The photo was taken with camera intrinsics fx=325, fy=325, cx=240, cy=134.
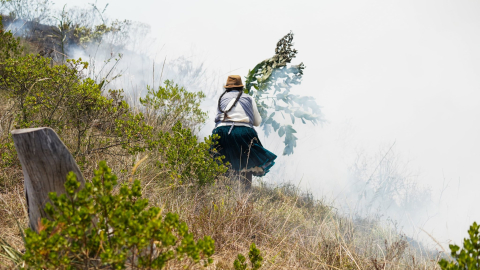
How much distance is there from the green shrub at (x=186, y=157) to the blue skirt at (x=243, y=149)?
0.96 meters

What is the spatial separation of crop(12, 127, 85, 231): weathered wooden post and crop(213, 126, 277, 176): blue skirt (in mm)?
2700

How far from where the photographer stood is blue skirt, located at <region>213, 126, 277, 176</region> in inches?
169

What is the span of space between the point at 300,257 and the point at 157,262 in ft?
5.65

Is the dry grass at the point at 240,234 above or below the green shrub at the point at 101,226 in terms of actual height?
below

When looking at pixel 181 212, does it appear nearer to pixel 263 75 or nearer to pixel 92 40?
pixel 263 75

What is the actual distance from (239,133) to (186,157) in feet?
4.08

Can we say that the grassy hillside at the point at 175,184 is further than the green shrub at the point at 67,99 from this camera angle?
No

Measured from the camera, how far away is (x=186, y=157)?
3.17m

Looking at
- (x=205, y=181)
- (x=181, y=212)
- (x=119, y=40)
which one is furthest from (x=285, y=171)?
(x=119, y=40)

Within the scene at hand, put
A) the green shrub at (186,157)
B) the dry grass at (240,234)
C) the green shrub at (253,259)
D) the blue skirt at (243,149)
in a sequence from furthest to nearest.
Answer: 1. the blue skirt at (243,149)
2. the green shrub at (186,157)
3. the dry grass at (240,234)
4. the green shrub at (253,259)

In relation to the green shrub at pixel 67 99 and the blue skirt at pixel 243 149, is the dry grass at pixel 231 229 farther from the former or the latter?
the blue skirt at pixel 243 149

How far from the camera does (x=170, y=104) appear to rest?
4.98 metres

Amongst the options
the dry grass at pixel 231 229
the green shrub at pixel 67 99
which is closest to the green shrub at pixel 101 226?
the dry grass at pixel 231 229

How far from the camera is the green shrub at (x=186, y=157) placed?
309 centimetres
